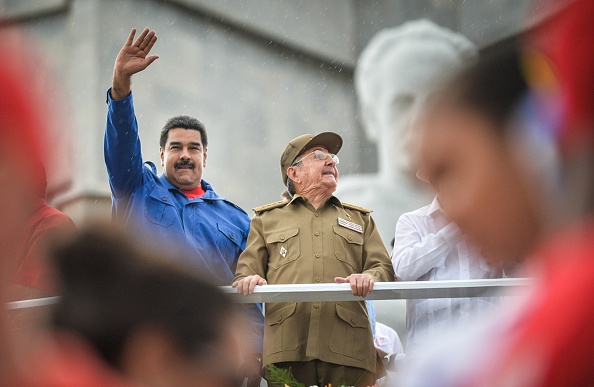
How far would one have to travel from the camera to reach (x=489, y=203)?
3.97ft

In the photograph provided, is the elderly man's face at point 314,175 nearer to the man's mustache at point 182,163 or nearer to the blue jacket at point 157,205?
the blue jacket at point 157,205

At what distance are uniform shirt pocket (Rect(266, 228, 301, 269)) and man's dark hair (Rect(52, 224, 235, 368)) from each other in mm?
3260

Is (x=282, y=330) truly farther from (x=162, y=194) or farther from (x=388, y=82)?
(x=388, y=82)

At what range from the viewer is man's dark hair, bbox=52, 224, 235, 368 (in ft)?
3.68

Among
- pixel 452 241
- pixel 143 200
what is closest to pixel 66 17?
pixel 143 200

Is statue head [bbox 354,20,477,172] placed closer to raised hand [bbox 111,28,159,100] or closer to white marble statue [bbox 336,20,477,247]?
white marble statue [bbox 336,20,477,247]

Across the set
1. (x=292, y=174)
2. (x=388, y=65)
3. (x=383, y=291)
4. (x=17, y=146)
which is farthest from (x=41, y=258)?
(x=388, y=65)

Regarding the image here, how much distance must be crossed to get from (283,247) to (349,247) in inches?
11.6

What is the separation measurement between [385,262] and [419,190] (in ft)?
9.84

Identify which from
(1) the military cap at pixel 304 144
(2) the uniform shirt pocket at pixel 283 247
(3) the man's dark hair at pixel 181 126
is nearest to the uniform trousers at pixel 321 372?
(2) the uniform shirt pocket at pixel 283 247

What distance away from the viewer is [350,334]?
4.22 meters

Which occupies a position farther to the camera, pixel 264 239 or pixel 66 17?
pixel 66 17

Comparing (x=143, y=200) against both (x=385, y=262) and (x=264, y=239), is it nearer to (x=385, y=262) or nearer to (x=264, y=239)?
(x=264, y=239)

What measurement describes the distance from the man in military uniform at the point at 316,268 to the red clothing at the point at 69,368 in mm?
2788
